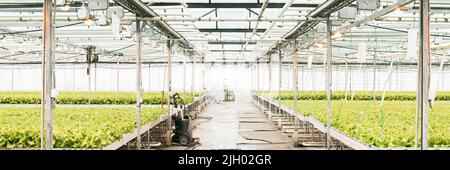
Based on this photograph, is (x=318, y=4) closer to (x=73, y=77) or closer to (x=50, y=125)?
(x=50, y=125)

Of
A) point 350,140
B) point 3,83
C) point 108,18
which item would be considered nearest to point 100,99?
point 108,18

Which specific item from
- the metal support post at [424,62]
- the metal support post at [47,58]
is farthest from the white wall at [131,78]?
the metal support post at [424,62]

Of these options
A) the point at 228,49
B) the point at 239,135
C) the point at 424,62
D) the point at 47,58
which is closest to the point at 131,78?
the point at 228,49

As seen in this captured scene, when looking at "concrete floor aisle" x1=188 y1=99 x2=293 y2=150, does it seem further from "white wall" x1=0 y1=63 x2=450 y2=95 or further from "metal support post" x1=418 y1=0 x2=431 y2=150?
"white wall" x1=0 y1=63 x2=450 y2=95

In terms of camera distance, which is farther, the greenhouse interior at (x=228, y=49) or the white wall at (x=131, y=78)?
the white wall at (x=131, y=78)

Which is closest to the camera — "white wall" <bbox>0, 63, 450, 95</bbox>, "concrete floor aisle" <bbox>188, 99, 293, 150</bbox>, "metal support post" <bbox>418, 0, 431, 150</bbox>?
"metal support post" <bbox>418, 0, 431, 150</bbox>

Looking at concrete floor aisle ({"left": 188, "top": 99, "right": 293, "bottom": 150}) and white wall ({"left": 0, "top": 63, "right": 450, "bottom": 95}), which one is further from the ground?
white wall ({"left": 0, "top": 63, "right": 450, "bottom": 95})

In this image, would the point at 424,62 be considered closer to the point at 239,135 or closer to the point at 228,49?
the point at 239,135

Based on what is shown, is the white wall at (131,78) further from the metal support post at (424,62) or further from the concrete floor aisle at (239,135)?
the metal support post at (424,62)

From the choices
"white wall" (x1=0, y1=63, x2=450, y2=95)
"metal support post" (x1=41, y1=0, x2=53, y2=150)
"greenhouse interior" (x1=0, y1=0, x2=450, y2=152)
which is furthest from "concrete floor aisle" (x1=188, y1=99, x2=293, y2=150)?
"white wall" (x1=0, y1=63, x2=450, y2=95)

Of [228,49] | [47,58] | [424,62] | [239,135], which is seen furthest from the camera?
[228,49]

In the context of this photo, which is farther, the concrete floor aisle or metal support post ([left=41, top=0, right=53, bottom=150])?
the concrete floor aisle
